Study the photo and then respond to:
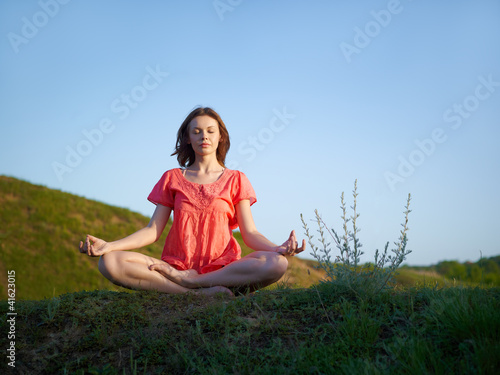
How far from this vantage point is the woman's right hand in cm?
368

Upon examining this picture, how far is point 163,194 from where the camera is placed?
4.53 m

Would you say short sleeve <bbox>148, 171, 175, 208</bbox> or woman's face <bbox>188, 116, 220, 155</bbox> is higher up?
woman's face <bbox>188, 116, 220, 155</bbox>

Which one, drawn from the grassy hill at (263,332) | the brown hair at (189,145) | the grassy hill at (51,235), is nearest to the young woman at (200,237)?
the brown hair at (189,145)

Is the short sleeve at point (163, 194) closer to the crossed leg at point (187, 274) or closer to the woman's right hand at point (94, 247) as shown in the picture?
the crossed leg at point (187, 274)

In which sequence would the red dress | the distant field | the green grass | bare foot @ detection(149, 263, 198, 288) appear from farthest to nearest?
the distant field < the red dress < bare foot @ detection(149, 263, 198, 288) < the green grass

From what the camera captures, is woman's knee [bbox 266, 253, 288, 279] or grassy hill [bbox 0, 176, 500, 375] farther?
woman's knee [bbox 266, 253, 288, 279]

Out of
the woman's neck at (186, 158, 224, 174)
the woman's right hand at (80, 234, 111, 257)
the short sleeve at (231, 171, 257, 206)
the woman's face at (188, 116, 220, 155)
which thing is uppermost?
the woman's face at (188, 116, 220, 155)

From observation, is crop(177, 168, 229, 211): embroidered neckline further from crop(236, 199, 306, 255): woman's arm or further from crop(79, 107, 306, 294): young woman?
crop(236, 199, 306, 255): woman's arm

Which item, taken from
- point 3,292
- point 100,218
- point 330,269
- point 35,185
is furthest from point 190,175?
point 35,185

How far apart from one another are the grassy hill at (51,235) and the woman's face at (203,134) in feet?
20.5

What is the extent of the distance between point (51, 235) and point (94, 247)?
28.8ft

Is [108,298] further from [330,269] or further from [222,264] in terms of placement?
[330,269]

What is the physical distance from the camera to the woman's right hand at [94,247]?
12.1 ft

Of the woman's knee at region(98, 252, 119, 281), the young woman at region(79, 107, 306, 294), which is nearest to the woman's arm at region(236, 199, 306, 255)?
the young woman at region(79, 107, 306, 294)
